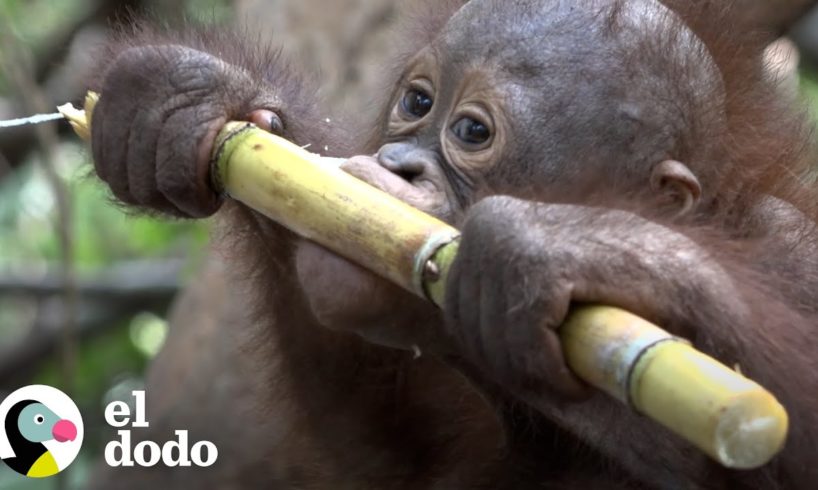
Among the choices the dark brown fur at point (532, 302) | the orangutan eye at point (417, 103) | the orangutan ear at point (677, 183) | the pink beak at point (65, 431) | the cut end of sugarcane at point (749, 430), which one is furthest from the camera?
the pink beak at point (65, 431)

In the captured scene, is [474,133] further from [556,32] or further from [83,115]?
[83,115]

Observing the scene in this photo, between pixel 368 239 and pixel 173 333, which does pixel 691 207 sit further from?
pixel 173 333

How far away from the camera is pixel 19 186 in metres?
5.87

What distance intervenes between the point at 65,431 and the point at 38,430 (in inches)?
4.0

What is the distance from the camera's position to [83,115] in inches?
119

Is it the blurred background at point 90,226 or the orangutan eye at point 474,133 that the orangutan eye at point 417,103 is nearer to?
the orangutan eye at point 474,133

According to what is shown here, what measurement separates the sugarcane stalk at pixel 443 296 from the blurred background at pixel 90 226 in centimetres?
201

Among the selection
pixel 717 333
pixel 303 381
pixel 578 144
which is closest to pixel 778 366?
pixel 717 333

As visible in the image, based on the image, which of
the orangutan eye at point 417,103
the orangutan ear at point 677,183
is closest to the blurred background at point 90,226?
the orangutan eye at point 417,103

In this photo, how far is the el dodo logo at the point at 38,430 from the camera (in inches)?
126

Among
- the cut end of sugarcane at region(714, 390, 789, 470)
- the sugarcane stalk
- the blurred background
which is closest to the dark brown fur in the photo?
the sugarcane stalk

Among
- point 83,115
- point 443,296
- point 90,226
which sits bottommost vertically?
point 90,226

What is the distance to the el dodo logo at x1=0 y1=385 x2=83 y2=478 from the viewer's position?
3197 millimetres

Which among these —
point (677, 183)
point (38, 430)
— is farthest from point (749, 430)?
point (38, 430)
